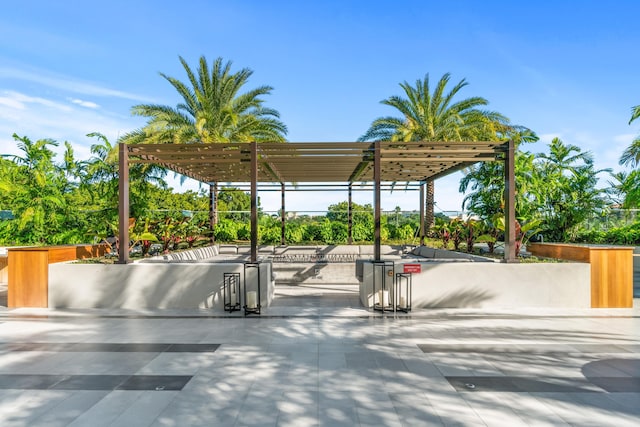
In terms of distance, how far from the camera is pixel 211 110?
49.1 feet

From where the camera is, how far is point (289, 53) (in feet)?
48.3

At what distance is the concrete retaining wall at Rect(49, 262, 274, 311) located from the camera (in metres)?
7.90

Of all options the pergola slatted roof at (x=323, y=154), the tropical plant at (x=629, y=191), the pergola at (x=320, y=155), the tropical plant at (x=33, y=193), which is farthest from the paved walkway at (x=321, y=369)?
the tropical plant at (x=629, y=191)

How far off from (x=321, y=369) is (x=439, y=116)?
47.5 ft

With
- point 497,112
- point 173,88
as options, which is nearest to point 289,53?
point 173,88

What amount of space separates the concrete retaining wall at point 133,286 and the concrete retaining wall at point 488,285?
3.45 m

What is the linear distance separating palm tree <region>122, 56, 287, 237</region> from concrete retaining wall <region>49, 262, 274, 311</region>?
709 centimetres

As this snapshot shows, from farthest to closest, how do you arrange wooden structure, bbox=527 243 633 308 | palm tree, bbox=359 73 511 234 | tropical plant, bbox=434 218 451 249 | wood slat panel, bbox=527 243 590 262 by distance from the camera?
palm tree, bbox=359 73 511 234, tropical plant, bbox=434 218 451 249, wood slat panel, bbox=527 243 590 262, wooden structure, bbox=527 243 633 308

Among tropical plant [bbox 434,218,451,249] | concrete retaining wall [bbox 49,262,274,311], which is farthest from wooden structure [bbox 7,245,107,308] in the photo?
tropical plant [bbox 434,218,451,249]

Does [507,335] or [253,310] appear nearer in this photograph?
[507,335]

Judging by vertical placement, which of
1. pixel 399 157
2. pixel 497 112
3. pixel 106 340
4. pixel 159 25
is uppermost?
pixel 159 25

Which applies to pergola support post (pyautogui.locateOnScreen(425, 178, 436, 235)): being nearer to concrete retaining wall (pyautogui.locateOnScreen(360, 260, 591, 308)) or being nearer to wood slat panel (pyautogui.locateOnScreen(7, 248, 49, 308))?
concrete retaining wall (pyautogui.locateOnScreen(360, 260, 591, 308))

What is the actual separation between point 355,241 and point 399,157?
7.71m

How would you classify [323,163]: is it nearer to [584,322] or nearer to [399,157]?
[399,157]
